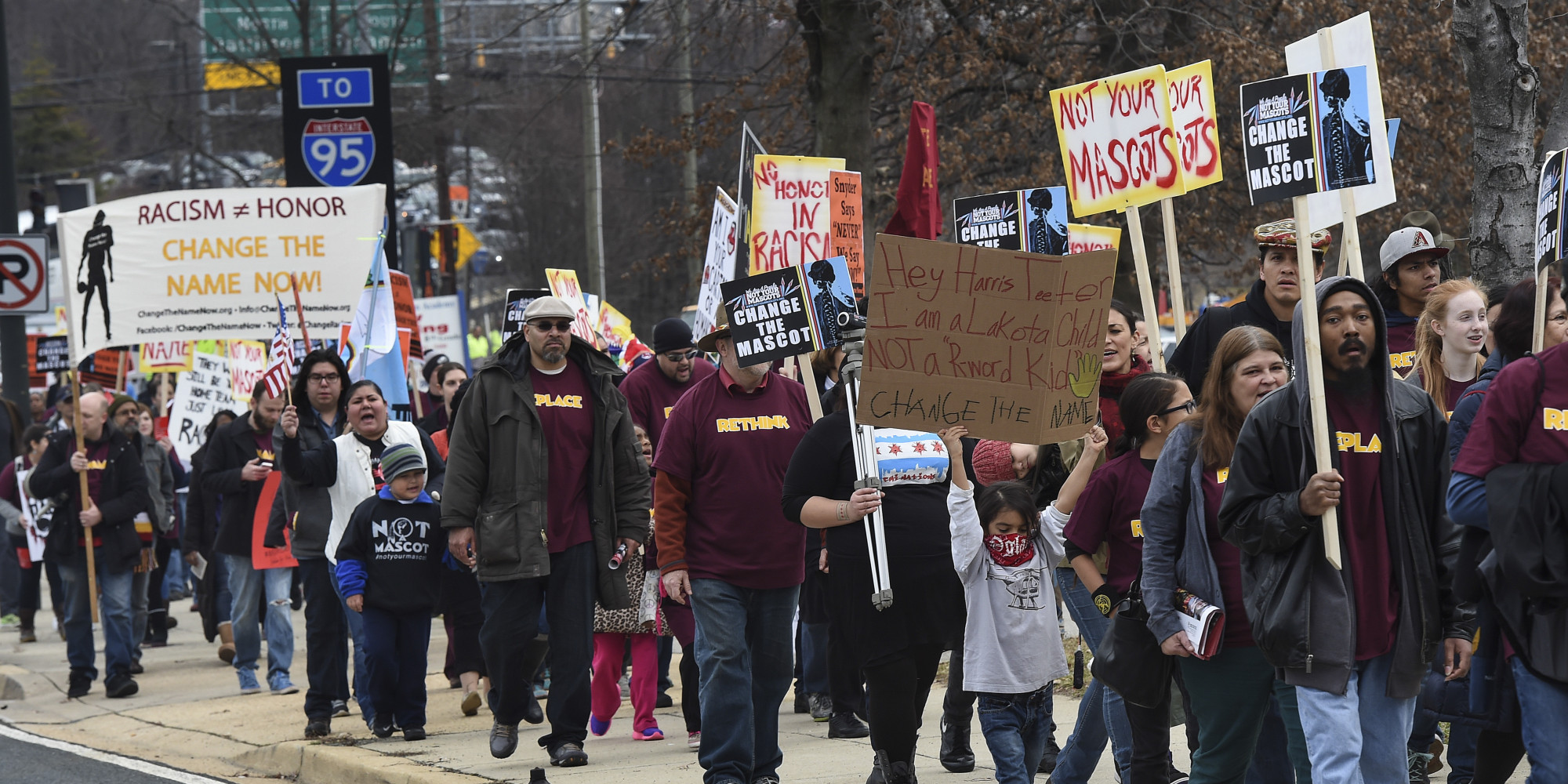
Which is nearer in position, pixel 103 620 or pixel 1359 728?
pixel 1359 728

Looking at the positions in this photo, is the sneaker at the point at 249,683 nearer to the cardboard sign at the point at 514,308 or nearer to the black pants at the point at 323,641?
the black pants at the point at 323,641

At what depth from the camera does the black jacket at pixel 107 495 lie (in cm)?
1123

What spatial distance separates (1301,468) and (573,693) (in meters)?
3.80

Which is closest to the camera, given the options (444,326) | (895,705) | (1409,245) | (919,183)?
(895,705)

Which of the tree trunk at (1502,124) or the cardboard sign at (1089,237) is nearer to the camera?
the tree trunk at (1502,124)

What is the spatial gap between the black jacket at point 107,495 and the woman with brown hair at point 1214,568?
26.7 feet

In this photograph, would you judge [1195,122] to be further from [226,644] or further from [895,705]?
[226,644]

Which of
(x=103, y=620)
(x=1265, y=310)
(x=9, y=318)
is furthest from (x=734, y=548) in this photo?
(x=9, y=318)

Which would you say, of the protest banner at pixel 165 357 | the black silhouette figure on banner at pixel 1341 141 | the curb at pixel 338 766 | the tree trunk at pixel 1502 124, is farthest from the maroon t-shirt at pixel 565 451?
the protest banner at pixel 165 357

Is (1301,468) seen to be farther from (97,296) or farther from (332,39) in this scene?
(332,39)

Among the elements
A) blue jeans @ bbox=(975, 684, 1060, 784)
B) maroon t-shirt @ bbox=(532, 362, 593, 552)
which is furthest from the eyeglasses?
blue jeans @ bbox=(975, 684, 1060, 784)

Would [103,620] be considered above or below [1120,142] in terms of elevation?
below

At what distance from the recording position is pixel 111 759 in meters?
9.16

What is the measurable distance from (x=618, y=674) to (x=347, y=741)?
4.62 feet
